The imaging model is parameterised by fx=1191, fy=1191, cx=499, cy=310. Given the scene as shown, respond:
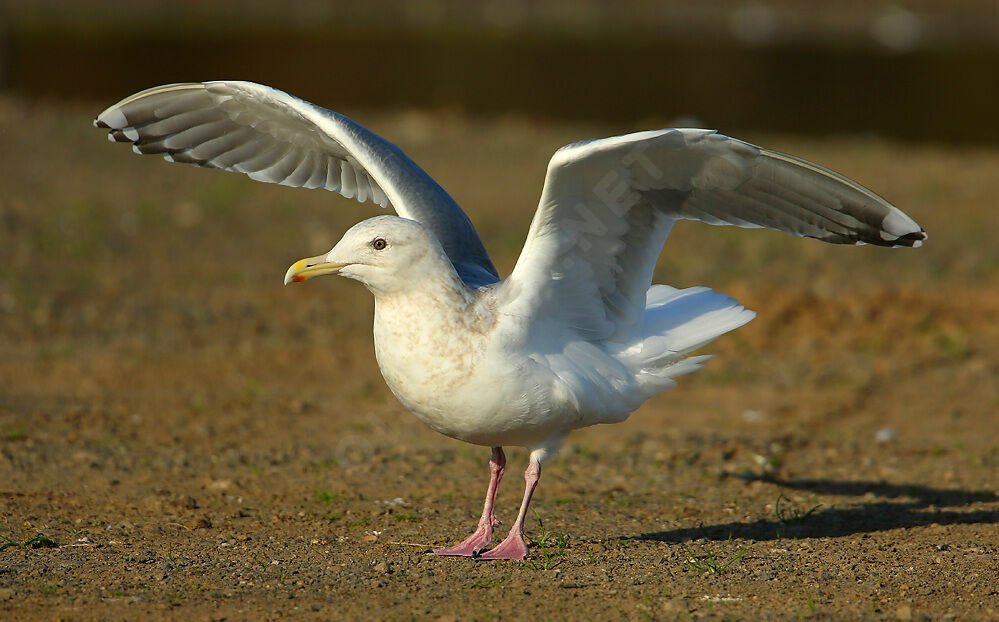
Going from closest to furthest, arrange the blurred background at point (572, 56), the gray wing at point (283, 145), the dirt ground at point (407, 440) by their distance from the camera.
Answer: the dirt ground at point (407, 440), the gray wing at point (283, 145), the blurred background at point (572, 56)

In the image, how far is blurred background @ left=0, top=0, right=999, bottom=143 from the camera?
82.7 feet

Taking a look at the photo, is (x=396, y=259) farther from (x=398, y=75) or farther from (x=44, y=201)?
(x=398, y=75)

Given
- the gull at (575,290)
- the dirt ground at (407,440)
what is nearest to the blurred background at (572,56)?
the dirt ground at (407,440)

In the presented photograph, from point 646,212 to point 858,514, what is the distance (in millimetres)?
2192

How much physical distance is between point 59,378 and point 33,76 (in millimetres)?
18286

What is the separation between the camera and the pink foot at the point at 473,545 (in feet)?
17.6

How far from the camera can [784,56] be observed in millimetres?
35906

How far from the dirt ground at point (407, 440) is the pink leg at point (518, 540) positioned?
91mm

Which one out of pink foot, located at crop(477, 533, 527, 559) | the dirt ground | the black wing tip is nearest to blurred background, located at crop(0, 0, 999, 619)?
the dirt ground

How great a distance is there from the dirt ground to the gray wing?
158 cm

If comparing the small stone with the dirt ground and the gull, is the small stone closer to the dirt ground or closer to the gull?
the dirt ground

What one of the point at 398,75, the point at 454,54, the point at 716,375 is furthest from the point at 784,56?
the point at 716,375

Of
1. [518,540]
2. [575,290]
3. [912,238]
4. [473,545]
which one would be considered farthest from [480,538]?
[912,238]

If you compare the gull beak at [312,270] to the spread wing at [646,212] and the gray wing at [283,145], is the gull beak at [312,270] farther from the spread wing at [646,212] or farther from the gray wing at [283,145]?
the gray wing at [283,145]
